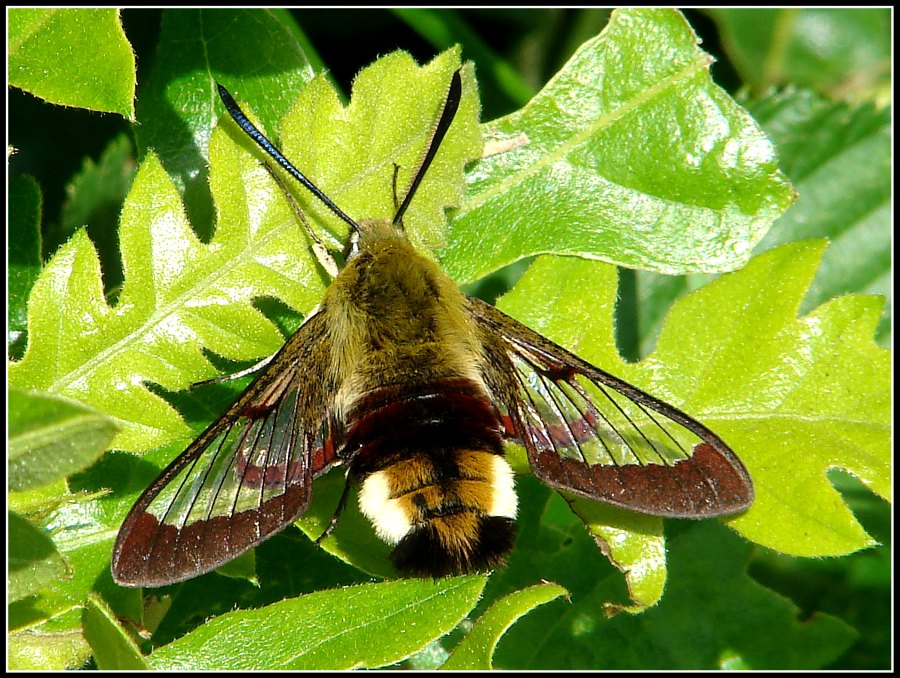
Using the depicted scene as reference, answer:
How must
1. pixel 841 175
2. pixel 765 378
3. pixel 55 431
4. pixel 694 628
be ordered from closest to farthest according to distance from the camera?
pixel 55 431 → pixel 765 378 → pixel 694 628 → pixel 841 175

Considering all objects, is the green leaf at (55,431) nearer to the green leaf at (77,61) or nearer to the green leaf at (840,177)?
the green leaf at (77,61)

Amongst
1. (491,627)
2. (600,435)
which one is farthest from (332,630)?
(600,435)

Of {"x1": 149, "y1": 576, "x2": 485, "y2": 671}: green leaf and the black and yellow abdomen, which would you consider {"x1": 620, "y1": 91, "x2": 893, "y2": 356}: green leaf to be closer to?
the black and yellow abdomen

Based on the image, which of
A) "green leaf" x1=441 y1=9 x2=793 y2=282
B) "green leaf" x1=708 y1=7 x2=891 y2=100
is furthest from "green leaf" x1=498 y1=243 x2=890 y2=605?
"green leaf" x1=708 y1=7 x2=891 y2=100

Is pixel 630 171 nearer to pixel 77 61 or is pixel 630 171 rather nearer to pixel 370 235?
pixel 370 235

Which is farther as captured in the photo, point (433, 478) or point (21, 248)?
point (21, 248)

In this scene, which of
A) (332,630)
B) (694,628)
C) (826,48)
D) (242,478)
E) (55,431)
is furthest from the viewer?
(826,48)

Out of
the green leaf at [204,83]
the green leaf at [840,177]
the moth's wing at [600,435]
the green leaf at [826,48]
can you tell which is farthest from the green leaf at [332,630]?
the green leaf at [826,48]
